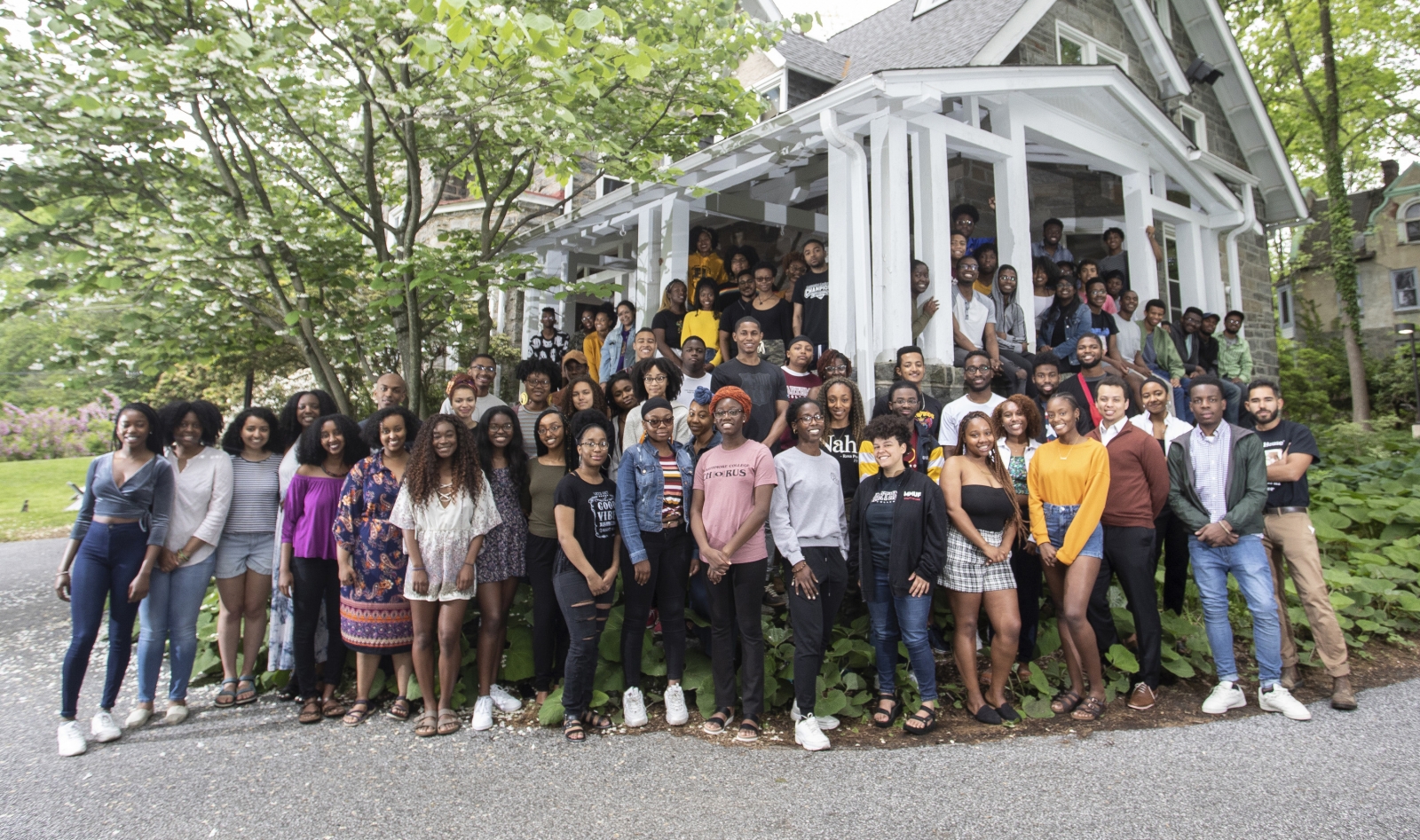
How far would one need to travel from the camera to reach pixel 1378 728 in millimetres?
3955

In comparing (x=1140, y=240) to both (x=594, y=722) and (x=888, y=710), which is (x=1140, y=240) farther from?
(x=594, y=722)

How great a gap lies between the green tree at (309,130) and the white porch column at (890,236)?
4.69 feet

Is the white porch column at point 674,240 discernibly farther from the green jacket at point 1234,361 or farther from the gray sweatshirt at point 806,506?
the green jacket at point 1234,361


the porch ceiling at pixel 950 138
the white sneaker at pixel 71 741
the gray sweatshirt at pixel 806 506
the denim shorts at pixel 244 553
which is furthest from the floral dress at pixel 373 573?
the porch ceiling at pixel 950 138

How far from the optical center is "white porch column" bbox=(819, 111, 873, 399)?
6.38 m

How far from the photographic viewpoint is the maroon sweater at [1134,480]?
4230 mm

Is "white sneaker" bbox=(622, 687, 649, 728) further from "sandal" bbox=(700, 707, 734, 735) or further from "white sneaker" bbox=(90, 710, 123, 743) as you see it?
"white sneaker" bbox=(90, 710, 123, 743)

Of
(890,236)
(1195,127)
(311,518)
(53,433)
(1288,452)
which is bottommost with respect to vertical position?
(311,518)

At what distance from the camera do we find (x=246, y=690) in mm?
4637

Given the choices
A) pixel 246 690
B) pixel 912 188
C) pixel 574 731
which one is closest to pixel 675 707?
pixel 574 731

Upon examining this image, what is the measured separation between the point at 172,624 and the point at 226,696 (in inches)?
20.9

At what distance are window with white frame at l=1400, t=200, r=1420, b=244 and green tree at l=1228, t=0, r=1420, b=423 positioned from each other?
10.1 m

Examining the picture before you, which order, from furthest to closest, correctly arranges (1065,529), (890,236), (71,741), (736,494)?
(890,236), (1065,529), (736,494), (71,741)

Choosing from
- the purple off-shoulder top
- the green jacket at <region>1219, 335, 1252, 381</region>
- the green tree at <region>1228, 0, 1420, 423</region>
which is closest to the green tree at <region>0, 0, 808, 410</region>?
the purple off-shoulder top
